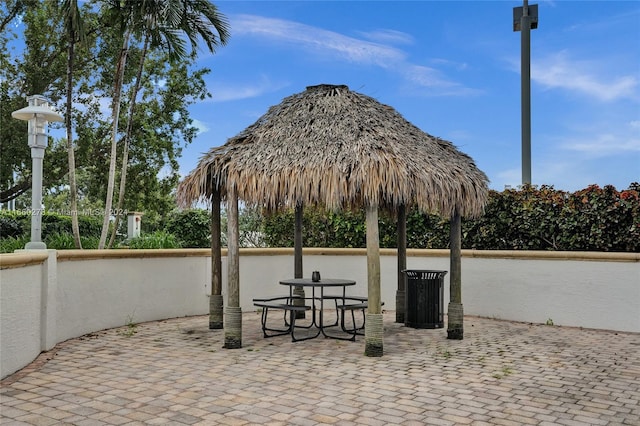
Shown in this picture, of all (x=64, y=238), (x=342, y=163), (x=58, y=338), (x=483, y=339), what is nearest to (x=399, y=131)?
(x=342, y=163)

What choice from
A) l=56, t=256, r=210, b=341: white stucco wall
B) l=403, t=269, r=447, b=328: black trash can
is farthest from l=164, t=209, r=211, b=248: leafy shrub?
l=403, t=269, r=447, b=328: black trash can

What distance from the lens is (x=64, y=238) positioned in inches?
591

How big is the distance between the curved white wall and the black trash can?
2125mm

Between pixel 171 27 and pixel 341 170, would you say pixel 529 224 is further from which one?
pixel 171 27

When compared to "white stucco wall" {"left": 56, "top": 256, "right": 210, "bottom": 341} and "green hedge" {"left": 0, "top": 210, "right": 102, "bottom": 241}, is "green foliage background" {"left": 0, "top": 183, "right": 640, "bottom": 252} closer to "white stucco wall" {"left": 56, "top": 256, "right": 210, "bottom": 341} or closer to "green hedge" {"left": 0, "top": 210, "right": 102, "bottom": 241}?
"white stucco wall" {"left": 56, "top": 256, "right": 210, "bottom": 341}

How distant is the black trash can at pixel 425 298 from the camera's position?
32.0 ft

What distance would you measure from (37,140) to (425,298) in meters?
6.56

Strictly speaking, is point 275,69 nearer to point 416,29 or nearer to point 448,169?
point 416,29

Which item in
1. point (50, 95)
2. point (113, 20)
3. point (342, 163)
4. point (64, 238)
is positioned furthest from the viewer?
point (50, 95)

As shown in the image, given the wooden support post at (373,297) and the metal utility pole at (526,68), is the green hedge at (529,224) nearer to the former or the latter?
the metal utility pole at (526,68)

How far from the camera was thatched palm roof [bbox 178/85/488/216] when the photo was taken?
7.44 m

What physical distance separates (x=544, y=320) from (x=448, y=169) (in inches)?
164

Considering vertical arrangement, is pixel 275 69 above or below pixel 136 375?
above

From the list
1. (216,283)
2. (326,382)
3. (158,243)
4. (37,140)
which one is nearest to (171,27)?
(158,243)
